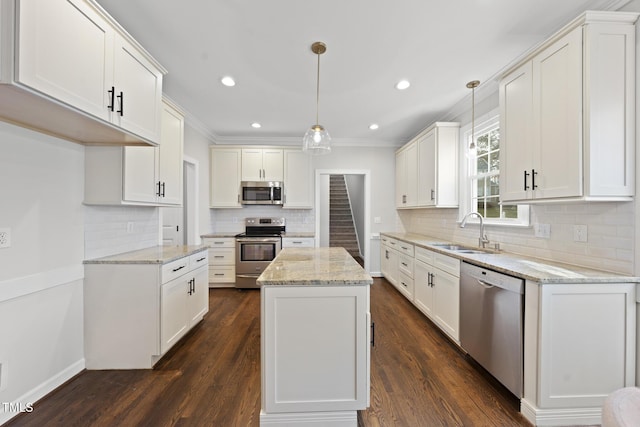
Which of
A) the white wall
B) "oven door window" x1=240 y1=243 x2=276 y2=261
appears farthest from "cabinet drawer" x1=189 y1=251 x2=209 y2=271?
"oven door window" x1=240 y1=243 x2=276 y2=261

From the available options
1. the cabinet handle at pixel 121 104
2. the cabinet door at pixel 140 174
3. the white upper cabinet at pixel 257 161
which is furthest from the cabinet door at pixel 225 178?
the cabinet handle at pixel 121 104

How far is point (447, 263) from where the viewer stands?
2.65 m

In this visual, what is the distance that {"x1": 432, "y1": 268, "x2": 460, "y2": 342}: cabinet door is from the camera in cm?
251

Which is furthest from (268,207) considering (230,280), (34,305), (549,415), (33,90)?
(549,415)

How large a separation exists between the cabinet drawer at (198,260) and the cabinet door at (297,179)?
202 centimetres

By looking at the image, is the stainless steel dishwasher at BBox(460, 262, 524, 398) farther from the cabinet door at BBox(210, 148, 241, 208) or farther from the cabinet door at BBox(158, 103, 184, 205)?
the cabinet door at BBox(210, 148, 241, 208)

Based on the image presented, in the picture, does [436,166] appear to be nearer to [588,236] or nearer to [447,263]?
[447,263]

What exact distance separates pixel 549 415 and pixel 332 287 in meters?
1.52

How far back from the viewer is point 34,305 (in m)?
1.78

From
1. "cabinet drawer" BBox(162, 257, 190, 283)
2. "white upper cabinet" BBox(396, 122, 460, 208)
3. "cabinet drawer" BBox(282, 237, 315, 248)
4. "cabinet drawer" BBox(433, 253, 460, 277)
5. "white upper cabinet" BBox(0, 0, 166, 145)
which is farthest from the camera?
"cabinet drawer" BBox(282, 237, 315, 248)

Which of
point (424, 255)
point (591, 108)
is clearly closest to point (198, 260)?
point (424, 255)

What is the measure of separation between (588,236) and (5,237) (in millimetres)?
3773

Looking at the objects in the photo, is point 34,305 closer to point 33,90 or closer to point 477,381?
point 33,90

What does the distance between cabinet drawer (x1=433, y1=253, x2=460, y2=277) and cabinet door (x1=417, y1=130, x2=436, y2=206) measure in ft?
3.49
